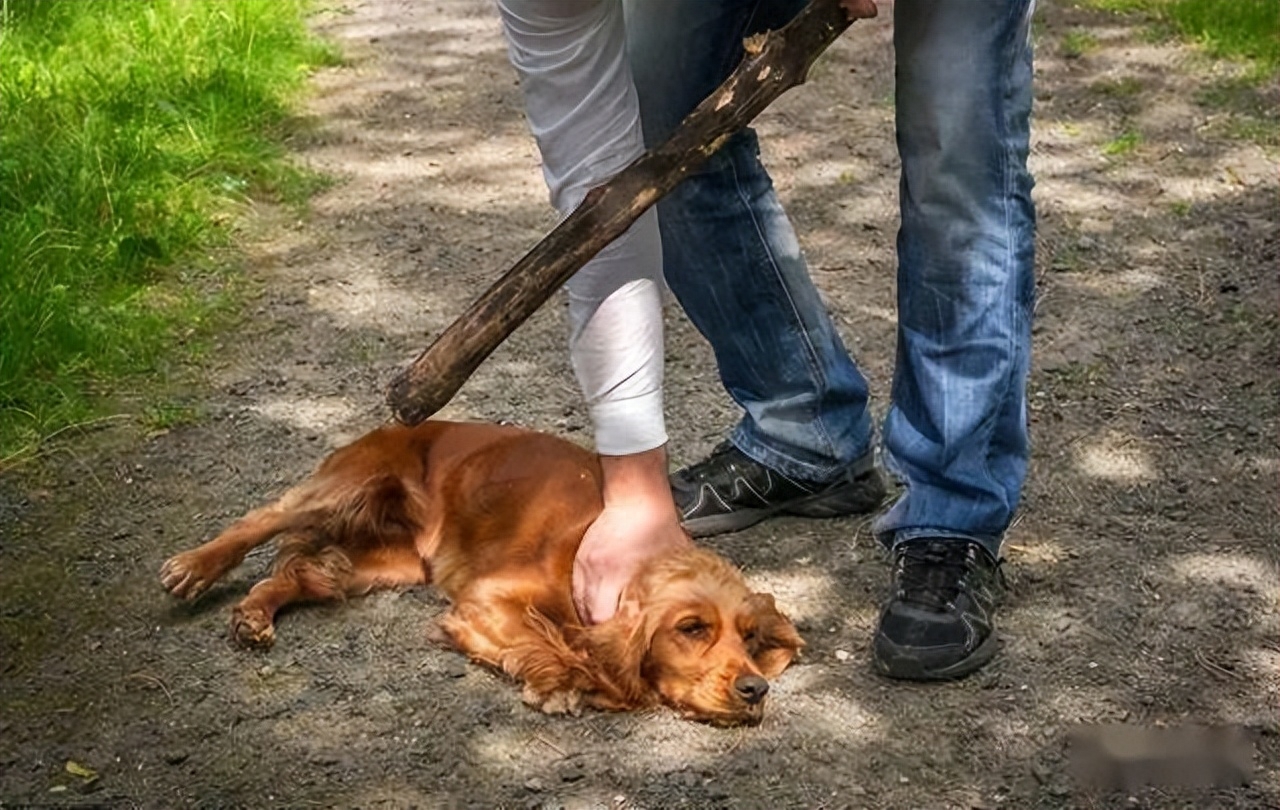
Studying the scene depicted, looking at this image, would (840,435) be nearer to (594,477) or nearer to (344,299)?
(594,477)

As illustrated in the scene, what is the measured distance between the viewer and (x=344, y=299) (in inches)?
200

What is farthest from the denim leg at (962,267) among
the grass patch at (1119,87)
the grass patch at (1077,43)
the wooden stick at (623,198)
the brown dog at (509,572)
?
the grass patch at (1077,43)

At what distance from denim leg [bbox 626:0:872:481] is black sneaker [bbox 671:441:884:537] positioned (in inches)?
1.2

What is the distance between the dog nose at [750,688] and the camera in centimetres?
296

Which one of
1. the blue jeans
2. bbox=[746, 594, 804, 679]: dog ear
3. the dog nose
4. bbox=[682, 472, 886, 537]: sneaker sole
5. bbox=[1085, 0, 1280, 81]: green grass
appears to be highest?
the blue jeans

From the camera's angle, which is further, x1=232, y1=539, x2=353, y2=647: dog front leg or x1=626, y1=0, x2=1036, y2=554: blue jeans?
x1=232, y1=539, x2=353, y2=647: dog front leg

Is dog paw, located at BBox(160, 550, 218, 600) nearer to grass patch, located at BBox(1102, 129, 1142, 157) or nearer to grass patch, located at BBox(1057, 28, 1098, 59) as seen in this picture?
grass patch, located at BBox(1102, 129, 1142, 157)

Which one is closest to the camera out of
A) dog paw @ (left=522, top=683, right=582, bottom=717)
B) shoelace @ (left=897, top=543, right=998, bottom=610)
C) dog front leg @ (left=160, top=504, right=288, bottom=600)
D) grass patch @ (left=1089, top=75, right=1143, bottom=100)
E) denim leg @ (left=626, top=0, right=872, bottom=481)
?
dog paw @ (left=522, top=683, right=582, bottom=717)

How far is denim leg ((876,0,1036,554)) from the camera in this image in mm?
2898

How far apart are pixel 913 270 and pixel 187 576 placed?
1.50 metres

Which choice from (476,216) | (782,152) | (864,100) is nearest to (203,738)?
(476,216)

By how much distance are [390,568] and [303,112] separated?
3525mm

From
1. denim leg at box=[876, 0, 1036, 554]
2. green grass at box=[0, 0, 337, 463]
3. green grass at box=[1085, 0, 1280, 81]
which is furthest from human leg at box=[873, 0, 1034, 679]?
green grass at box=[1085, 0, 1280, 81]

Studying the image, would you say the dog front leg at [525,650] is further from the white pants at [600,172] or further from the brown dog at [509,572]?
the white pants at [600,172]
